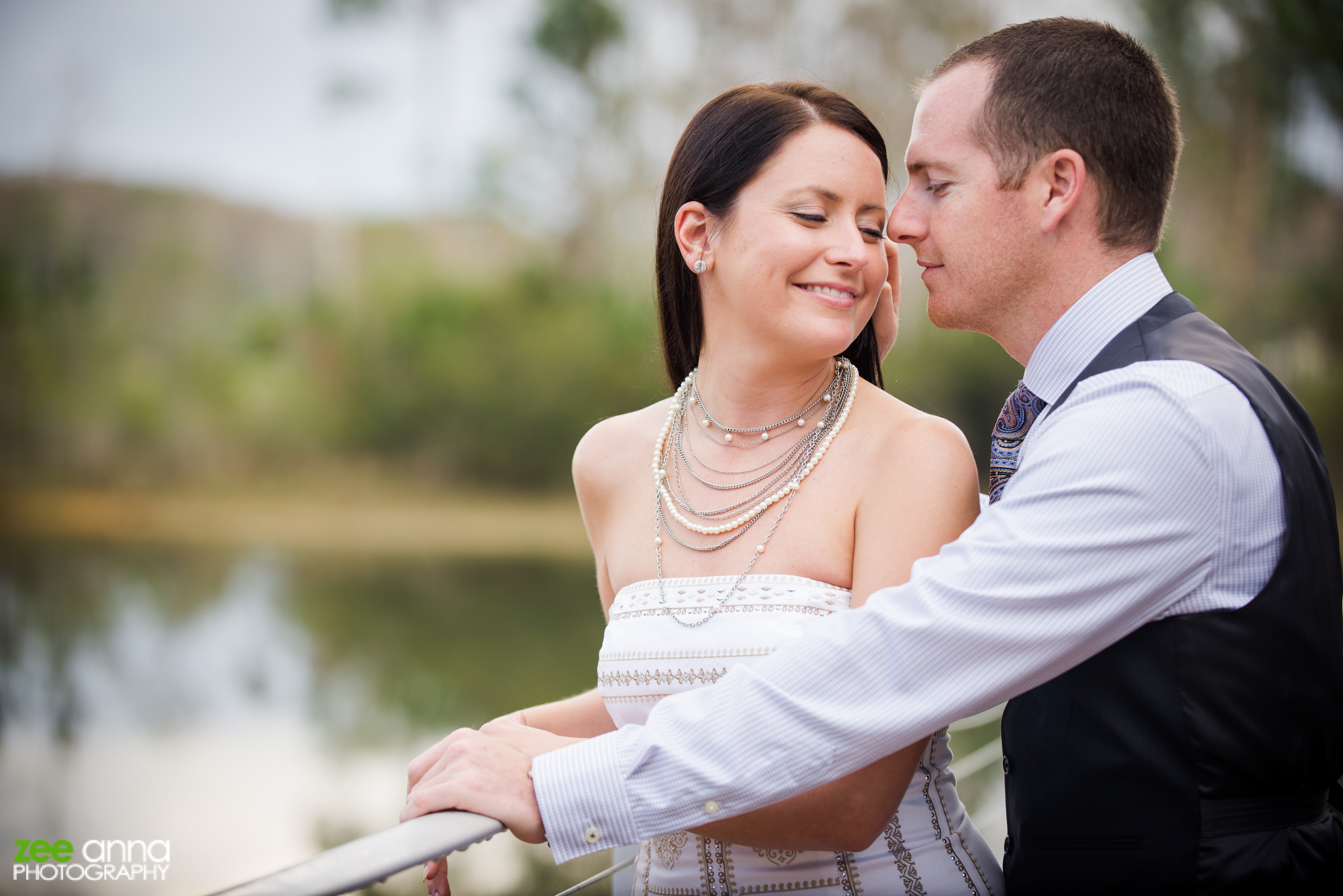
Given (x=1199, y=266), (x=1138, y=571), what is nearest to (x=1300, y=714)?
(x=1138, y=571)

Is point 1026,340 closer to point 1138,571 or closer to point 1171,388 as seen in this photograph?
point 1171,388

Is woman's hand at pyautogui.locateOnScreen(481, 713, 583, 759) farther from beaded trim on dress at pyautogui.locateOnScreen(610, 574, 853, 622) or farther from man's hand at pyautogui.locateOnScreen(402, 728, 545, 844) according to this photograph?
beaded trim on dress at pyautogui.locateOnScreen(610, 574, 853, 622)

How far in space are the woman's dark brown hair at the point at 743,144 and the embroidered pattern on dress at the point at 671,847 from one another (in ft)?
2.66

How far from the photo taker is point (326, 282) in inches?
946

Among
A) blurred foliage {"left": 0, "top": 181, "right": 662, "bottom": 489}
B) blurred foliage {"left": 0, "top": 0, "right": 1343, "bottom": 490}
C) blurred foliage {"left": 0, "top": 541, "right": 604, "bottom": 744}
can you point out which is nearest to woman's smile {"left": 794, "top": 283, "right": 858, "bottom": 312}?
blurred foliage {"left": 0, "top": 541, "right": 604, "bottom": 744}

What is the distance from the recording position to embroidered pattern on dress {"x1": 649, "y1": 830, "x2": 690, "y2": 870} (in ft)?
5.37

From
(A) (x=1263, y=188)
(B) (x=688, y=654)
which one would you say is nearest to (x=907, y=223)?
(B) (x=688, y=654)

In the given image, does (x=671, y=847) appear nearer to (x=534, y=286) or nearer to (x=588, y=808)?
(x=588, y=808)

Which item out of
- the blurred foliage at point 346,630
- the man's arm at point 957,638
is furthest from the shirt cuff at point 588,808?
the blurred foliage at point 346,630

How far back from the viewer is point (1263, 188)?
816 inches

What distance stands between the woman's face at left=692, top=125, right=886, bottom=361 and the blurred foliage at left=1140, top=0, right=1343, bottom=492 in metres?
18.5

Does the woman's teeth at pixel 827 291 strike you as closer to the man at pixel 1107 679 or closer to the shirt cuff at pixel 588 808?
the man at pixel 1107 679

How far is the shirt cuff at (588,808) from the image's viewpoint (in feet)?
4.19

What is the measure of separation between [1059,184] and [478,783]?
110 cm
